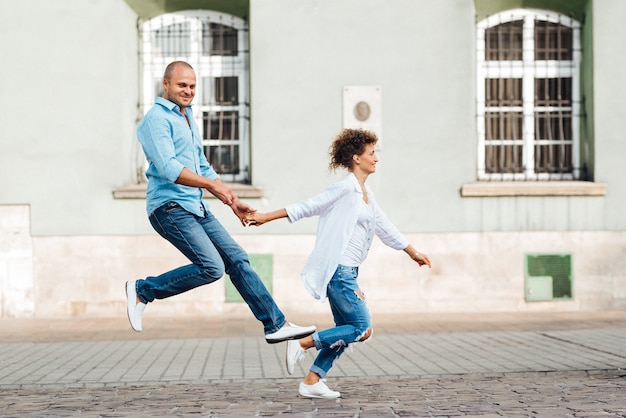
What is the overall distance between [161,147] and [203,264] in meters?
0.76

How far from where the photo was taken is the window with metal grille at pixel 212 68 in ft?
48.1

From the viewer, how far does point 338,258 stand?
6.76 metres

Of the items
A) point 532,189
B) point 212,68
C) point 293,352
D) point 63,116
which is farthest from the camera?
point 212,68

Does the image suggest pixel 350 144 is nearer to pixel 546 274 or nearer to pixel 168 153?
pixel 168 153

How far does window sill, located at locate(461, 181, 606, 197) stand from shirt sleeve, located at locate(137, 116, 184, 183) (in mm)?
7898

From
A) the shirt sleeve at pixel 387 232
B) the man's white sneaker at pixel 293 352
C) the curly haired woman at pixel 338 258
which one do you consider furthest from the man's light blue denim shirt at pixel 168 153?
the shirt sleeve at pixel 387 232

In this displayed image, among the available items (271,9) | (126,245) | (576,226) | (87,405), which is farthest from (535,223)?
(87,405)

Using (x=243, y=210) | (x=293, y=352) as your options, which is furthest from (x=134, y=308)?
(x=293, y=352)

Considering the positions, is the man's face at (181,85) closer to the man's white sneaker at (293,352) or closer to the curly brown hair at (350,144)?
the curly brown hair at (350,144)

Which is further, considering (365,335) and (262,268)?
(262,268)

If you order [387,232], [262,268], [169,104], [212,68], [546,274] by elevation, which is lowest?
[546,274]

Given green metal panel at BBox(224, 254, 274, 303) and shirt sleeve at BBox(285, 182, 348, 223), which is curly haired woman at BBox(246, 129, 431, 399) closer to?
shirt sleeve at BBox(285, 182, 348, 223)

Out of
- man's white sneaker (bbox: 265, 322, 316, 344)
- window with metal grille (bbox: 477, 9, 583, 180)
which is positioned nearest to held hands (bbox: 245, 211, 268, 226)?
man's white sneaker (bbox: 265, 322, 316, 344)

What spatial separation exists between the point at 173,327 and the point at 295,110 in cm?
328
